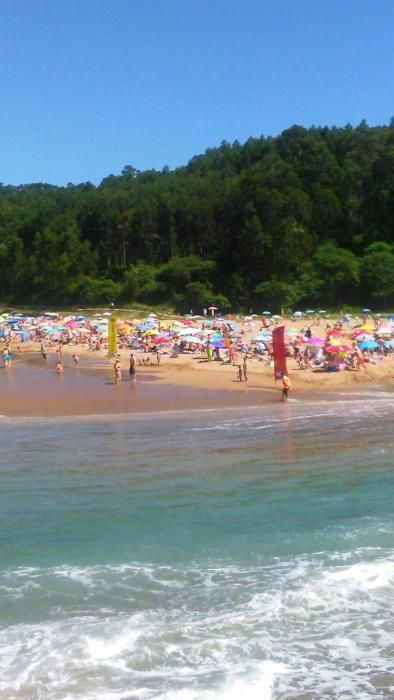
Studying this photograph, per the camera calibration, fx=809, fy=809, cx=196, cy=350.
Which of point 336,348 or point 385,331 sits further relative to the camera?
point 385,331

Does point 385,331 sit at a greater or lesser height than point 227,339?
greater

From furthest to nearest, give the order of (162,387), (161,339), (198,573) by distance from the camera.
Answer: (161,339) < (162,387) < (198,573)

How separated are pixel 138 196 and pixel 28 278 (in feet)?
47.5

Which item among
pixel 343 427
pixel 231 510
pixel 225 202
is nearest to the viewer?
pixel 231 510

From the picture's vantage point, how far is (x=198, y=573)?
848cm

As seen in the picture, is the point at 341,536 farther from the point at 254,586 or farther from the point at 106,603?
the point at 106,603

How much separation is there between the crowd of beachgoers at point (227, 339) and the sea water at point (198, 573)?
15.4 metres

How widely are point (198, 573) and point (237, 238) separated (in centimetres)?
6075

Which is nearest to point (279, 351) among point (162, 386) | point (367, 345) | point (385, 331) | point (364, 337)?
point (162, 386)

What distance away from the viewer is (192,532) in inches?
393

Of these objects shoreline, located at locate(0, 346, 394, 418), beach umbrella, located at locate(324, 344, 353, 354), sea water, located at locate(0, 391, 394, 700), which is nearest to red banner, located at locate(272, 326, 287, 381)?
shoreline, located at locate(0, 346, 394, 418)

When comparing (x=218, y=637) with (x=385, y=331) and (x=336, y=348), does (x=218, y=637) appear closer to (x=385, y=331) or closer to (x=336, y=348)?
(x=336, y=348)

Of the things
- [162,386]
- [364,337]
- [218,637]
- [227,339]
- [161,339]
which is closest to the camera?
[218,637]

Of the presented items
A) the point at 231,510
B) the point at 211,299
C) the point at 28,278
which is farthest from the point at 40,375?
the point at 28,278
